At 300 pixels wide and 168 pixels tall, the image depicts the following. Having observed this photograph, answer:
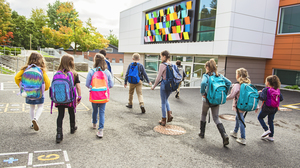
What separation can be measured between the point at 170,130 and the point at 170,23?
1556 centimetres

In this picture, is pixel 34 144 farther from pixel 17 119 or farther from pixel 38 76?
pixel 17 119

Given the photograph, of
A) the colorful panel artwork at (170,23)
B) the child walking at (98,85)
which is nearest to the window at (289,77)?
the colorful panel artwork at (170,23)

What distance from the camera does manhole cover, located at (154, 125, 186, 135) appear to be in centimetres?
491

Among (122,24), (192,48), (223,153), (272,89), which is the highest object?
(122,24)

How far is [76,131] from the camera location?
15.3ft

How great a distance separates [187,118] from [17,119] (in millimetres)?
4627

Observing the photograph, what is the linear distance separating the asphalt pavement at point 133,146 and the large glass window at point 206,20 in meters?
10.5

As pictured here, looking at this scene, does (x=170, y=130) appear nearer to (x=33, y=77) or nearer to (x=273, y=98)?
(x=273, y=98)

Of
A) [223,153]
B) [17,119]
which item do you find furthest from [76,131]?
[223,153]

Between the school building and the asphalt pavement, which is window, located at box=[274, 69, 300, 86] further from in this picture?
the asphalt pavement

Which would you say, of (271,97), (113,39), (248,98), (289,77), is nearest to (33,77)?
(248,98)

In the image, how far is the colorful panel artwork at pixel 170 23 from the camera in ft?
56.1

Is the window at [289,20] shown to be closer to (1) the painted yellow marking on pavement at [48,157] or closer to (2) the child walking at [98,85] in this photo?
(2) the child walking at [98,85]

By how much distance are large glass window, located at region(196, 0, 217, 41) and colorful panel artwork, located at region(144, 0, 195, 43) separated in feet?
2.66
